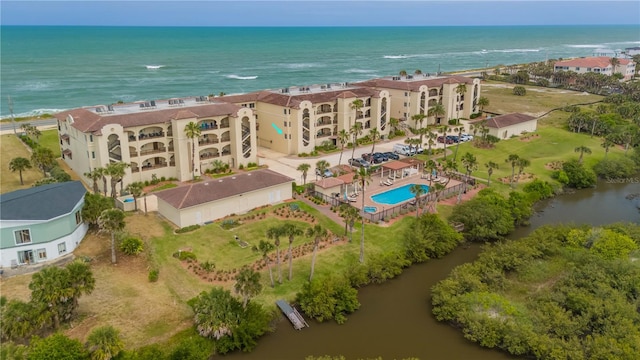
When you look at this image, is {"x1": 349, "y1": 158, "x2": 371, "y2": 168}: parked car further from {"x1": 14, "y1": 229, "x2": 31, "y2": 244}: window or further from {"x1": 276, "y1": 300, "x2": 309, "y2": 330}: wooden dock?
{"x1": 14, "y1": 229, "x2": 31, "y2": 244}: window

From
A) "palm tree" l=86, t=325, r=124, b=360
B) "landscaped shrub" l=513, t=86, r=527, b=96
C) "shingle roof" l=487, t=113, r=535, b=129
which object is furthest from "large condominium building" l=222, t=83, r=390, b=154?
"landscaped shrub" l=513, t=86, r=527, b=96

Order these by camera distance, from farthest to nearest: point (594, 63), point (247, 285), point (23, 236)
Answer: point (594, 63)
point (23, 236)
point (247, 285)

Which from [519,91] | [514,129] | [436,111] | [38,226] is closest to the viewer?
[38,226]

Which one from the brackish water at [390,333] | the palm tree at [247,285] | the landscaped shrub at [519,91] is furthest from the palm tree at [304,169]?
the landscaped shrub at [519,91]

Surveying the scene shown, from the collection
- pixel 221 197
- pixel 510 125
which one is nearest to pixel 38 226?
pixel 221 197

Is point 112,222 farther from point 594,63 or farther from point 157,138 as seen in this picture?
point 594,63

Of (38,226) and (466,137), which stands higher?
(38,226)
